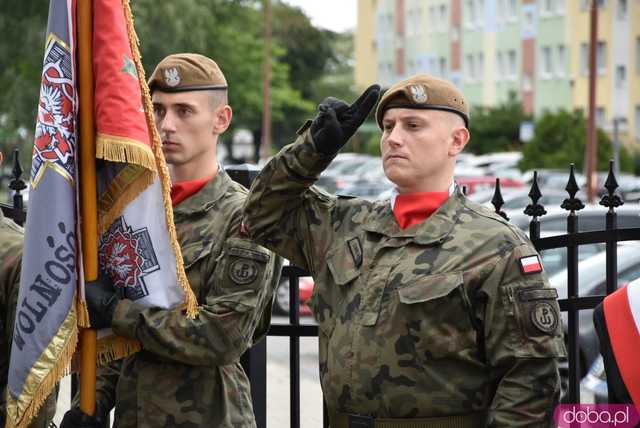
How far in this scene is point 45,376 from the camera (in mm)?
4184

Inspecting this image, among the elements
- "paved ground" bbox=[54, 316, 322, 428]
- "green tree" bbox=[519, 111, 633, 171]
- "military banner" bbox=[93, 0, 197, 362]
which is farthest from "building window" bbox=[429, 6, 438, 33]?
"military banner" bbox=[93, 0, 197, 362]

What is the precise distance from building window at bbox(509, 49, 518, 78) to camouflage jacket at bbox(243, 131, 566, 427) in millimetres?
59482

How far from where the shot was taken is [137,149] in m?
4.23

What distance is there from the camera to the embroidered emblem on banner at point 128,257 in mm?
4285

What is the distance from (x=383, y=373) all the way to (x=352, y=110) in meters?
0.81

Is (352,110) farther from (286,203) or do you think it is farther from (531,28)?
(531,28)

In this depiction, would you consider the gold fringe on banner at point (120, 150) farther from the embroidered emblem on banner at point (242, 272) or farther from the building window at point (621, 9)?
the building window at point (621, 9)

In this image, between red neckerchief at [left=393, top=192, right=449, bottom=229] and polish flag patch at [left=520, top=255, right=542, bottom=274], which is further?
red neckerchief at [left=393, top=192, right=449, bottom=229]

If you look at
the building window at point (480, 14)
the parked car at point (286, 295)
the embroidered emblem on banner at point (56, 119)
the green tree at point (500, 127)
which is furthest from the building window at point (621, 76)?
the embroidered emblem on banner at point (56, 119)

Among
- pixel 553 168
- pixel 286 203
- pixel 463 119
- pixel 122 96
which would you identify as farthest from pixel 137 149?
pixel 553 168

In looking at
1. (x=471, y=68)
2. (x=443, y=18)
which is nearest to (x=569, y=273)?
(x=471, y=68)

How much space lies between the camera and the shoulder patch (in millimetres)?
3664

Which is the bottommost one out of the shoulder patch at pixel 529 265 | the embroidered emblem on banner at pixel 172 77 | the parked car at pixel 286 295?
the parked car at pixel 286 295

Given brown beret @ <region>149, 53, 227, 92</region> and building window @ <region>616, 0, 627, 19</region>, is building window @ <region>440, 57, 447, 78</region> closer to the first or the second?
building window @ <region>616, 0, 627, 19</region>
